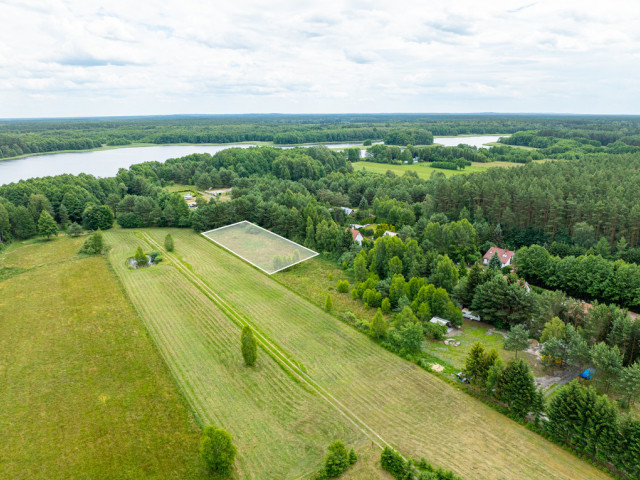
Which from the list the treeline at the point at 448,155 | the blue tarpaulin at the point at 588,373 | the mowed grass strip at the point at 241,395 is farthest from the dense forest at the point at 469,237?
the treeline at the point at 448,155

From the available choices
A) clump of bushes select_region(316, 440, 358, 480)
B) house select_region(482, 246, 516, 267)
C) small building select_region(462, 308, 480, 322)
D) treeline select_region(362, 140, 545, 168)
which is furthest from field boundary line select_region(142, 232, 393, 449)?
treeline select_region(362, 140, 545, 168)

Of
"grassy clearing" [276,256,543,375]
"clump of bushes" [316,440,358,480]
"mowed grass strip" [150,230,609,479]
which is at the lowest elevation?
"grassy clearing" [276,256,543,375]

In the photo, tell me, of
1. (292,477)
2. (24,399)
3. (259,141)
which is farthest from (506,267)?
(259,141)

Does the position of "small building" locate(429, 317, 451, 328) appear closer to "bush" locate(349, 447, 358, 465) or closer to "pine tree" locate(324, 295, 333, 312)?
"pine tree" locate(324, 295, 333, 312)

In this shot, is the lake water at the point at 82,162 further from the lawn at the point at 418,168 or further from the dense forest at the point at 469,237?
the lawn at the point at 418,168

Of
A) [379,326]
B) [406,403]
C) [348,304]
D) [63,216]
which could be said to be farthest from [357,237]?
[63,216]

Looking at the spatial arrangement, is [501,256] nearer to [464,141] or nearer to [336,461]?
[336,461]

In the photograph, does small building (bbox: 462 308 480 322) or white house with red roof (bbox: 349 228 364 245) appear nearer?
small building (bbox: 462 308 480 322)
